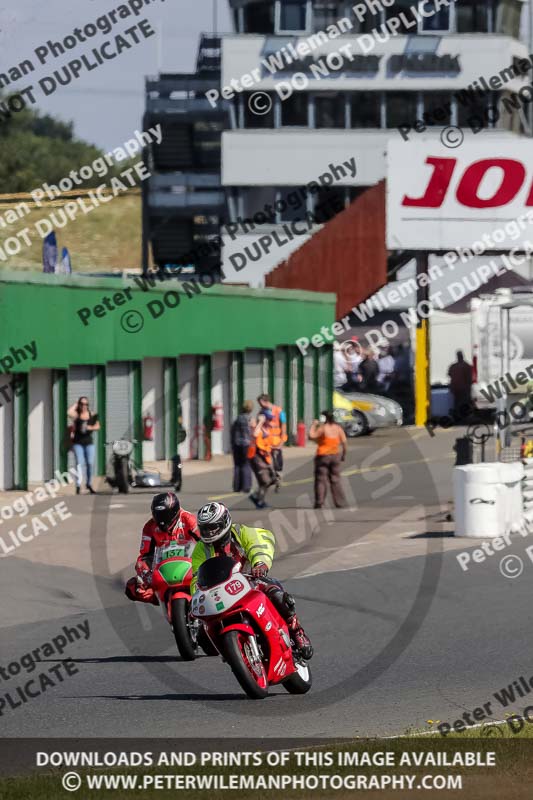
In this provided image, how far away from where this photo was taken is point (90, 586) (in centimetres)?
1889

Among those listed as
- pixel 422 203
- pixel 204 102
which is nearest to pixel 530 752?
pixel 422 203

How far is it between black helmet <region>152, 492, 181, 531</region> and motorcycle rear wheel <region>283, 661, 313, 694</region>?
2244 mm

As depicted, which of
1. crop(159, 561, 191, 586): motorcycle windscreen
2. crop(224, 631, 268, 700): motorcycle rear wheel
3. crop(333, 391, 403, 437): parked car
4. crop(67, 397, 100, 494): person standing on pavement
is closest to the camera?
crop(224, 631, 268, 700): motorcycle rear wheel

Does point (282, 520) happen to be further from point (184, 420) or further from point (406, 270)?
point (406, 270)

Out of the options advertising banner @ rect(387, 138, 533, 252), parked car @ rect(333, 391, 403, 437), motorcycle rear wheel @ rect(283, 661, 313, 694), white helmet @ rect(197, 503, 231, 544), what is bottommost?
parked car @ rect(333, 391, 403, 437)

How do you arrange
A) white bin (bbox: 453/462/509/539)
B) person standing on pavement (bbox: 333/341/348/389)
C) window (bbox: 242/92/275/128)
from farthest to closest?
window (bbox: 242/92/275/128) < person standing on pavement (bbox: 333/341/348/389) < white bin (bbox: 453/462/509/539)

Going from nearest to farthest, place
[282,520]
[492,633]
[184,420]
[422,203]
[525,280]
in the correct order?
[492,633] < [282,520] < [184,420] < [422,203] < [525,280]

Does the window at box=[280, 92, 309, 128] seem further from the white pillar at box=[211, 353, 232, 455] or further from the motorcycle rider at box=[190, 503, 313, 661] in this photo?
the motorcycle rider at box=[190, 503, 313, 661]

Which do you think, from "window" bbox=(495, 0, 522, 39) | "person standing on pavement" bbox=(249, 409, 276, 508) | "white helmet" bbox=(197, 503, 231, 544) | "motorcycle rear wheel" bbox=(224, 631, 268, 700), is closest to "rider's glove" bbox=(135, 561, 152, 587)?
"white helmet" bbox=(197, 503, 231, 544)

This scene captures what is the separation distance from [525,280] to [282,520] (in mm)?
34214

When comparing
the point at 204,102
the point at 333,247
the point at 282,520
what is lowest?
the point at 282,520

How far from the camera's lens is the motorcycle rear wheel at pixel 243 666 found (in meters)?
10.8

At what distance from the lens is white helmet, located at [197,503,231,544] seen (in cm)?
1140

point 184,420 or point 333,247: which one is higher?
point 333,247
